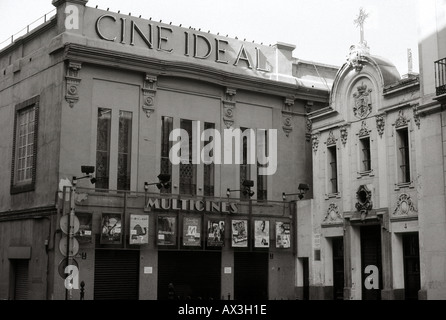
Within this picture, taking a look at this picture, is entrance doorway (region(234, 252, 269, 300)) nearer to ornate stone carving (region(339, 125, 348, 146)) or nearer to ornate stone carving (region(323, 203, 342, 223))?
ornate stone carving (region(323, 203, 342, 223))

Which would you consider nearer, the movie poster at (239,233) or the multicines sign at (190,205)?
the multicines sign at (190,205)

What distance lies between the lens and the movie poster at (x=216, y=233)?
109 feet

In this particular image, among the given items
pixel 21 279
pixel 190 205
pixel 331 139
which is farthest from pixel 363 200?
pixel 21 279

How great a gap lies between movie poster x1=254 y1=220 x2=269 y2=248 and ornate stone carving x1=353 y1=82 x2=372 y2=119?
7.32 m

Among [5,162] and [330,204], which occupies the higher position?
[5,162]

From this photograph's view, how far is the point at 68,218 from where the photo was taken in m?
21.0

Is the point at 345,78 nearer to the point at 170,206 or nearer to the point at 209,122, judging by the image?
the point at 209,122

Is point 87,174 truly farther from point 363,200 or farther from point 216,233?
point 363,200

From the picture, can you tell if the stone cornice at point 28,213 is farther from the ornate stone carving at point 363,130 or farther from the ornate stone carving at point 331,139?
the ornate stone carving at point 363,130

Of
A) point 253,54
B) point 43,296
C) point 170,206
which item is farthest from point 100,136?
point 253,54

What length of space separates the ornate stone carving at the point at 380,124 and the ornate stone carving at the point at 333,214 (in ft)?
14.8

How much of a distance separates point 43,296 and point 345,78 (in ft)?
57.7

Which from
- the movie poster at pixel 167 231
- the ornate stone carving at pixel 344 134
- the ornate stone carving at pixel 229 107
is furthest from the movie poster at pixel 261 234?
the ornate stone carving at pixel 344 134

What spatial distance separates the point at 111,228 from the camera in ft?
100
